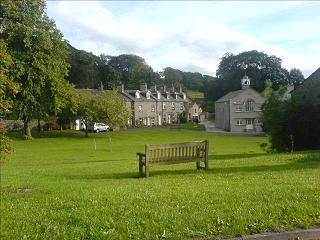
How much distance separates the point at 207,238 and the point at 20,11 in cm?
5449

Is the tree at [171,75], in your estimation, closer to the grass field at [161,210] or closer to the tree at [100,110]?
the tree at [100,110]

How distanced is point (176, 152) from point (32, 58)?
42.8 m

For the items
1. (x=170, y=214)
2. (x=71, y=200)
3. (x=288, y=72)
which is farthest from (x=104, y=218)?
(x=288, y=72)

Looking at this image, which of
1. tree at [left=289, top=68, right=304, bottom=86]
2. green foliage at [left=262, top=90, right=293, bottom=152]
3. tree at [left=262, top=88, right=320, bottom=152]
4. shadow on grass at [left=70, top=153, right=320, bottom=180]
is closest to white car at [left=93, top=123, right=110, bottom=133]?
green foliage at [left=262, top=90, right=293, bottom=152]

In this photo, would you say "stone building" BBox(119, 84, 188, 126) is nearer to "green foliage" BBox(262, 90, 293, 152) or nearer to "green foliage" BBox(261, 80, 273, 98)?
"green foliage" BBox(261, 80, 273, 98)

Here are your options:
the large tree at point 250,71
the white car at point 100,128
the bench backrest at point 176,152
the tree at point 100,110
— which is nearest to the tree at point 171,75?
the large tree at point 250,71

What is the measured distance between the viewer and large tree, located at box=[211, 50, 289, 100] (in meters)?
114

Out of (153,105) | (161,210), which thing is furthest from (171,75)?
(161,210)

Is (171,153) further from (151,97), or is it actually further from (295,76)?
(295,76)

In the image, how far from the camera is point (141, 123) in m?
101

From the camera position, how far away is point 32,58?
55.1 metres

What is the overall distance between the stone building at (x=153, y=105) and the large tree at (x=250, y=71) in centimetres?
1243

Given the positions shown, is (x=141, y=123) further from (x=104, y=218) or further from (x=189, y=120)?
(x=104, y=218)

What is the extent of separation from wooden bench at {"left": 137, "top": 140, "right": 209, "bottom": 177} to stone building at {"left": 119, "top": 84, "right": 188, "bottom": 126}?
254ft
